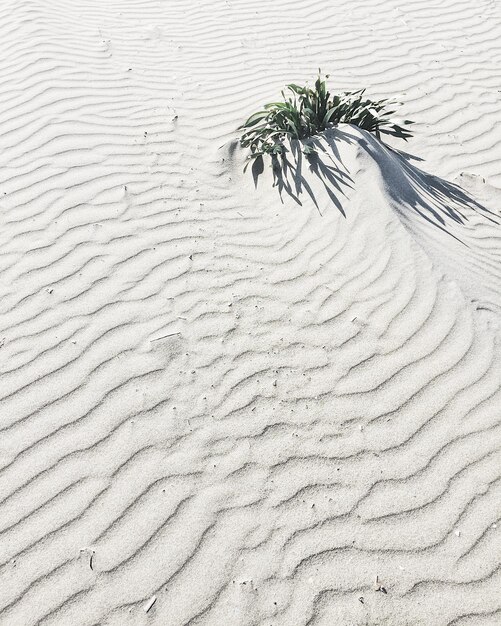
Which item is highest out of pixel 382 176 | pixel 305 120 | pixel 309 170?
pixel 305 120

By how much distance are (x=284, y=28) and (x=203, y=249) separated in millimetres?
4528

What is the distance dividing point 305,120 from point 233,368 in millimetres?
2742

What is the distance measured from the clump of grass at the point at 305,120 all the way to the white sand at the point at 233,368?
0.22 m

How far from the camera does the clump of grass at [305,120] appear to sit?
4805 millimetres

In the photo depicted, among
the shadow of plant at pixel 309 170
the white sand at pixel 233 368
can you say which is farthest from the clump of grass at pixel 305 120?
the white sand at pixel 233 368

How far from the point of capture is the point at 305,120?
4961mm

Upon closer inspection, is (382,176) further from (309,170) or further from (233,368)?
(233,368)

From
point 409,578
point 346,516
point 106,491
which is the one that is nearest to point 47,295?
point 106,491

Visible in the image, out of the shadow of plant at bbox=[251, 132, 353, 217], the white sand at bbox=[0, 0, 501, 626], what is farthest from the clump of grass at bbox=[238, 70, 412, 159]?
the white sand at bbox=[0, 0, 501, 626]

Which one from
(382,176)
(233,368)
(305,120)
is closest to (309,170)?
(382,176)

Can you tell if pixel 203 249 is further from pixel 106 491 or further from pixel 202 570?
pixel 202 570

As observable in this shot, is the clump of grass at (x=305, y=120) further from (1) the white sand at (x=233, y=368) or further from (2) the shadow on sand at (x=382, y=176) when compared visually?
(1) the white sand at (x=233, y=368)

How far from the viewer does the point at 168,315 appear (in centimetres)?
350

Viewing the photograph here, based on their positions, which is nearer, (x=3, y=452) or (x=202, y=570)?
(x=202, y=570)
